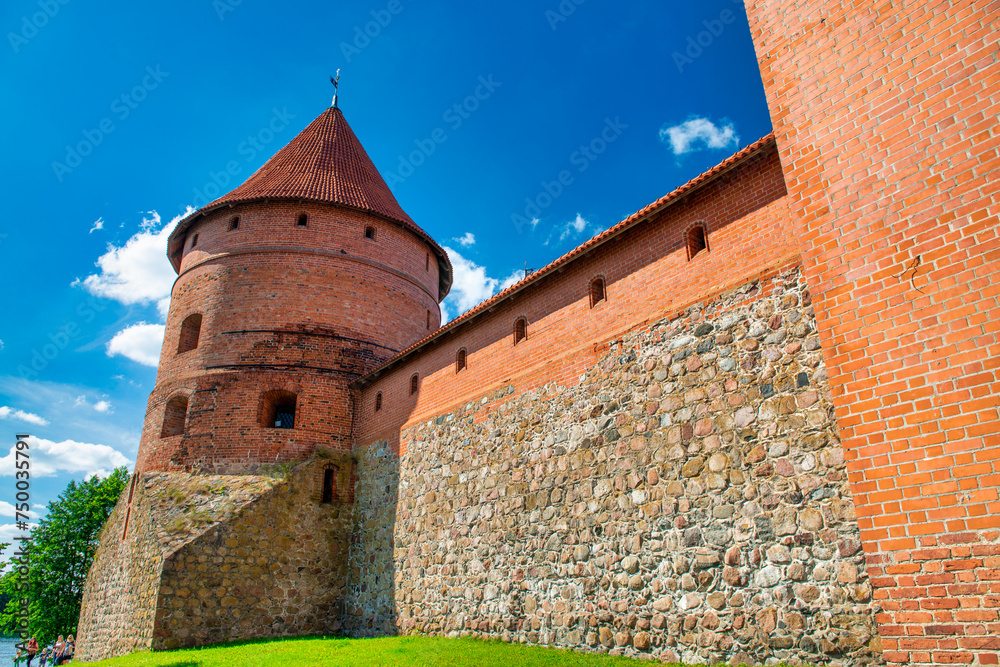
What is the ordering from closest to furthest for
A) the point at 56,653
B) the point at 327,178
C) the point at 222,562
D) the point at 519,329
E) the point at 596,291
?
the point at 596,291 < the point at 519,329 < the point at 222,562 < the point at 56,653 < the point at 327,178

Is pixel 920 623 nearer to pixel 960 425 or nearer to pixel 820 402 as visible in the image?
pixel 960 425

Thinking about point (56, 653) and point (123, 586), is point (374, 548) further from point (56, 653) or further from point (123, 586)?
point (56, 653)

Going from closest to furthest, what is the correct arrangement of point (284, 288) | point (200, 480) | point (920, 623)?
point (920, 623)
point (200, 480)
point (284, 288)

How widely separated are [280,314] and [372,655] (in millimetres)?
8396

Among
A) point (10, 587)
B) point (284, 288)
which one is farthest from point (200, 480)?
point (10, 587)

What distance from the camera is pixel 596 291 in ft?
29.6

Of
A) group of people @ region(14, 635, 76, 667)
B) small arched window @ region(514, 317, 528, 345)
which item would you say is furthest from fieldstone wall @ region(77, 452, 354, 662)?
small arched window @ region(514, 317, 528, 345)

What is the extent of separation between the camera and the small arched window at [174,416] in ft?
44.9

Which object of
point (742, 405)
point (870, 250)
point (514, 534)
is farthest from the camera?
point (514, 534)

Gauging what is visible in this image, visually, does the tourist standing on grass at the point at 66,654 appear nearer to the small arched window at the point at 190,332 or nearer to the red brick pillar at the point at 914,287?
the small arched window at the point at 190,332

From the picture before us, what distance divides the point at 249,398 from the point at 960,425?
1266 cm

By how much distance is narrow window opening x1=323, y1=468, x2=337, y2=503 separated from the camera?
13211 mm

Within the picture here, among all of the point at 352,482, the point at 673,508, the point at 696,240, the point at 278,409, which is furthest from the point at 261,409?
the point at 696,240

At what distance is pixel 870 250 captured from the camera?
14.9ft
